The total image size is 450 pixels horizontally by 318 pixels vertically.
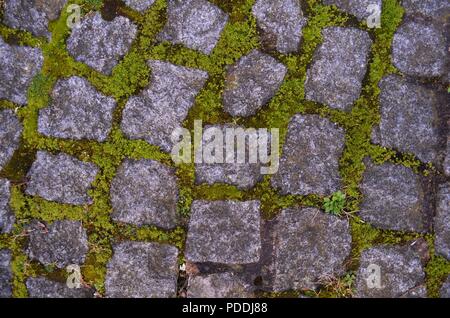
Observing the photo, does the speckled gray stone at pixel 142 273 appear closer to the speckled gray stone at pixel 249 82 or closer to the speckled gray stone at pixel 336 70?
the speckled gray stone at pixel 249 82

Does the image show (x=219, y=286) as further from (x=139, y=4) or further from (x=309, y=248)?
(x=139, y=4)

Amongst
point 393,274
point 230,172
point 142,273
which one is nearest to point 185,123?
point 230,172

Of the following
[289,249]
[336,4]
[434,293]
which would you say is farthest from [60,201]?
[434,293]

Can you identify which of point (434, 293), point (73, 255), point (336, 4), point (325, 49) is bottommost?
point (434, 293)

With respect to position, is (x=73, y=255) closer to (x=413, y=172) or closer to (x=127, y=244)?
(x=127, y=244)

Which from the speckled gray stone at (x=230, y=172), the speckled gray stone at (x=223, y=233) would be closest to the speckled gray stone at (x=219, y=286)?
the speckled gray stone at (x=223, y=233)

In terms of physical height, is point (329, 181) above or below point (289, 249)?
above

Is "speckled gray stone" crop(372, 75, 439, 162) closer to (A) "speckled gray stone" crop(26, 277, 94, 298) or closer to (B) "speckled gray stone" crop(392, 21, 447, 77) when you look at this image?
(B) "speckled gray stone" crop(392, 21, 447, 77)
